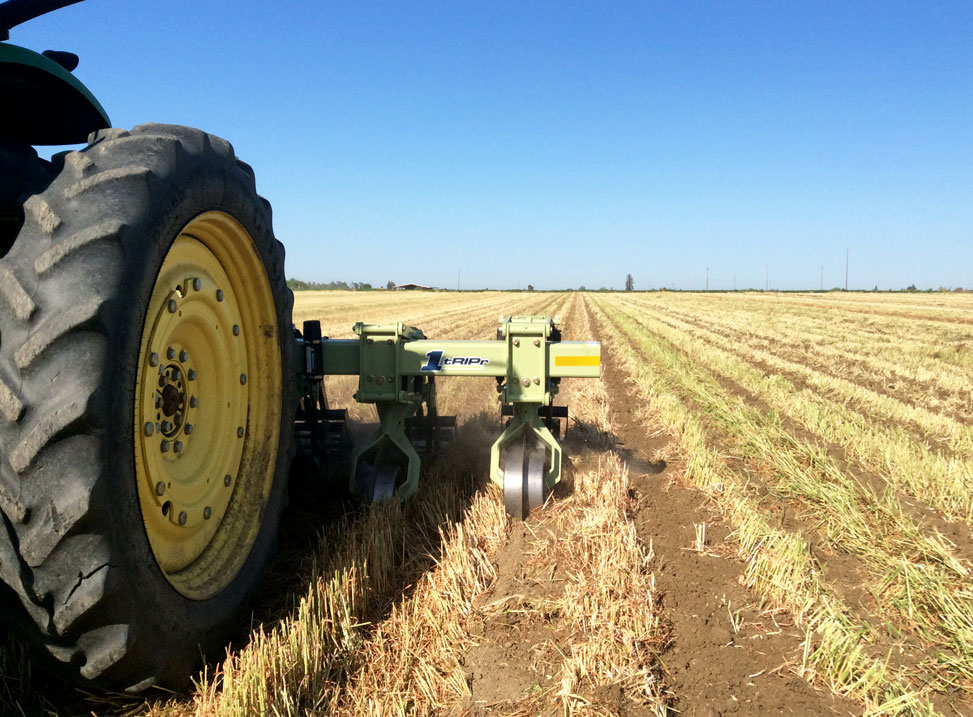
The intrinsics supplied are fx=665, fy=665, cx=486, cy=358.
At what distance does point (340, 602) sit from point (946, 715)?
6.53 ft

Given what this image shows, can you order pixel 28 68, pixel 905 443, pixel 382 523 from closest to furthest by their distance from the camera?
1. pixel 28 68
2. pixel 382 523
3. pixel 905 443

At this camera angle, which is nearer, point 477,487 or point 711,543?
point 711,543

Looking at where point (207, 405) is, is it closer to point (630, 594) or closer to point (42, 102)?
point (42, 102)

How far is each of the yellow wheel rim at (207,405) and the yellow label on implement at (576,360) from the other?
1.58m

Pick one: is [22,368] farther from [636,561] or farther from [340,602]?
[636,561]

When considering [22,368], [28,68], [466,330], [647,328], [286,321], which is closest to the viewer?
[22,368]

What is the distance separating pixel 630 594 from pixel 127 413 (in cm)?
197

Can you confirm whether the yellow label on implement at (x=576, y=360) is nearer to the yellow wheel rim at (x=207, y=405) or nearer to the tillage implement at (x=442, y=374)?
the tillage implement at (x=442, y=374)

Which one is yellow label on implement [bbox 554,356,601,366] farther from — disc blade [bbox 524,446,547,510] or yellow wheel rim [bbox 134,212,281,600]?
yellow wheel rim [bbox 134,212,281,600]

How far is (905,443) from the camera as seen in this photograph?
5.02 meters

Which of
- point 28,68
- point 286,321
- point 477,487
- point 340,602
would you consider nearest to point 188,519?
point 340,602

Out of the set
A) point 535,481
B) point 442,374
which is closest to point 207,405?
point 442,374

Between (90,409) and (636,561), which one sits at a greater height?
(90,409)

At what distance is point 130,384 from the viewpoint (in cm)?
157
